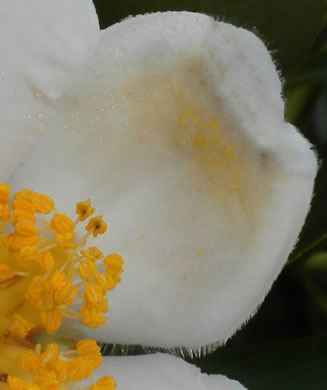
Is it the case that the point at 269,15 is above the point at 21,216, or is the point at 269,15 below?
above

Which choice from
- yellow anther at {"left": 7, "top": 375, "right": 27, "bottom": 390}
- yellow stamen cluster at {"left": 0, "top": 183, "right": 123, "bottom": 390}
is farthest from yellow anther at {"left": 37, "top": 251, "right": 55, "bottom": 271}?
Result: yellow anther at {"left": 7, "top": 375, "right": 27, "bottom": 390}

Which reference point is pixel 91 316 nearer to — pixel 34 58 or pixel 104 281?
pixel 104 281

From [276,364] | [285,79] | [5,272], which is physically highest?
[285,79]

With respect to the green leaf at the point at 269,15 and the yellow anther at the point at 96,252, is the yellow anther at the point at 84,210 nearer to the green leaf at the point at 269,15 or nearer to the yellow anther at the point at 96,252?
the yellow anther at the point at 96,252

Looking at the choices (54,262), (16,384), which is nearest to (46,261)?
(54,262)

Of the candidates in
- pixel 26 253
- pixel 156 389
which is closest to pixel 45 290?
pixel 26 253

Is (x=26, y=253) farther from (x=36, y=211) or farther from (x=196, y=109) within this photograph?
(x=196, y=109)
